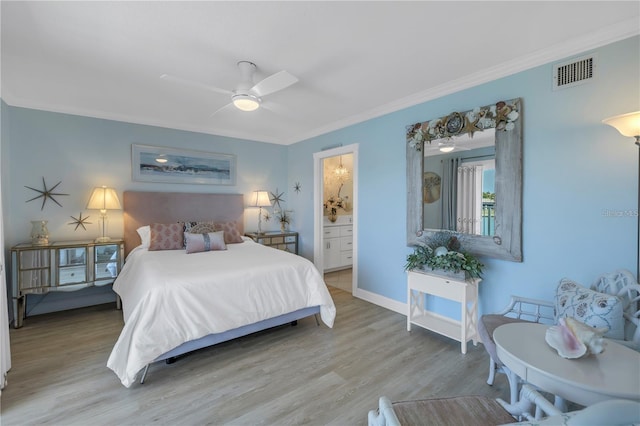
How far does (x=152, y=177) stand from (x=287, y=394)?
354 centimetres

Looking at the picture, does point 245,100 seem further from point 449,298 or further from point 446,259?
point 449,298

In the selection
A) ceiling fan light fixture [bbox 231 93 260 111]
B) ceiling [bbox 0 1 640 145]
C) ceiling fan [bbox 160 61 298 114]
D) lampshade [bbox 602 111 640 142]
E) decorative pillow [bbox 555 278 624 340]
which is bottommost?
decorative pillow [bbox 555 278 624 340]

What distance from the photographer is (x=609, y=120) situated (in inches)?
69.1

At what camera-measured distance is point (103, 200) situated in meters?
3.45

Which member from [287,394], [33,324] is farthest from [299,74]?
[33,324]

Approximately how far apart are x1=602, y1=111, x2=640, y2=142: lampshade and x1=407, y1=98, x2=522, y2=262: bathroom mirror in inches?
27.1

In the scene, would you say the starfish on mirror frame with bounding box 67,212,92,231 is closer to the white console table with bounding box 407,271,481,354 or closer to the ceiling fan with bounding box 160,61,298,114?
the ceiling fan with bounding box 160,61,298,114

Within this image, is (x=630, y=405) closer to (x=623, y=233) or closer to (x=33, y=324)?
(x=623, y=233)

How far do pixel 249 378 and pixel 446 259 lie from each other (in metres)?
1.98

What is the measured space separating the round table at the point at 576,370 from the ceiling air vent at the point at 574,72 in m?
1.91

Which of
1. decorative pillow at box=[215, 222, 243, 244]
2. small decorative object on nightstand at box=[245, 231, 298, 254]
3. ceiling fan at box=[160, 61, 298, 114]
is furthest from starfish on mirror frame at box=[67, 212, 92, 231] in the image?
ceiling fan at box=[160, 61, 298, 114]

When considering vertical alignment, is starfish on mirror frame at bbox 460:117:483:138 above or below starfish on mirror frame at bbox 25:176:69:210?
above

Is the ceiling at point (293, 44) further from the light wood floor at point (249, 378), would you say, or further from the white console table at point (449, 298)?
the light wood floor at point (249, 378)

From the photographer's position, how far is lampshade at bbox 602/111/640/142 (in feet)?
5.49
